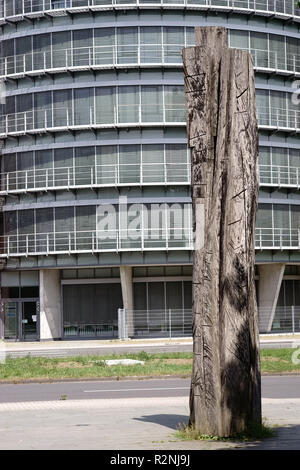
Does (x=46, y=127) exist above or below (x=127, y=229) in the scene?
above

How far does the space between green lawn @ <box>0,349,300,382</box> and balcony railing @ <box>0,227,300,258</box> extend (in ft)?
59.8

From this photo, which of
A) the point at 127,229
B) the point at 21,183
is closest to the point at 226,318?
the point at 127,229

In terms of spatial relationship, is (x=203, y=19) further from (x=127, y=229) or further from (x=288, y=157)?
(x=127, y=229)

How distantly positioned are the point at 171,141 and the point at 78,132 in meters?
5.26

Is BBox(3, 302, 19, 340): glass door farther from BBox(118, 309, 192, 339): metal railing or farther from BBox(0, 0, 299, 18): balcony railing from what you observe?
BBox(0, 0, 299, 18): balcony railing

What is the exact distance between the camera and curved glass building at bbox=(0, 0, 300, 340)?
47.4m

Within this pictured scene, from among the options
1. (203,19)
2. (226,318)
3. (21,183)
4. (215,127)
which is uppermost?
(203,19)

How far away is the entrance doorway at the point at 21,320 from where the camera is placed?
4894cm

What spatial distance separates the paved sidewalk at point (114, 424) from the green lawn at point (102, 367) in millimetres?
6552

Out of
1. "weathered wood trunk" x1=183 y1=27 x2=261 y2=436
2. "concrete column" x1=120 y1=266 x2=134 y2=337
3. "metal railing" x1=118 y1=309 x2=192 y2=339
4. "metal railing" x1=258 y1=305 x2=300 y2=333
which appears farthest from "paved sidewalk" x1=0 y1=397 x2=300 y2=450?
"metal railing" x1=258 y1=305 x2=300 y2=333
